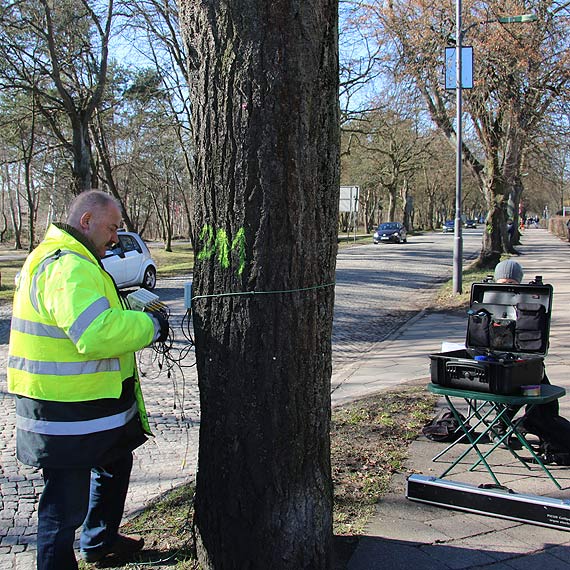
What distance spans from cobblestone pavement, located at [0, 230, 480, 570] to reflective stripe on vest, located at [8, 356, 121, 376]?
3.92 ft

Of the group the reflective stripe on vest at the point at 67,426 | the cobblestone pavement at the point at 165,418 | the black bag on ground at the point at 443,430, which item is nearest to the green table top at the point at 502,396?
the black bag on ground at the point at 443,430

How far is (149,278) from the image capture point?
1827cm

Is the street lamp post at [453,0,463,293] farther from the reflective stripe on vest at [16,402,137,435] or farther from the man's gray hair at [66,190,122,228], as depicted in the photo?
the reflective stripe on vest at [16,402,137,435]

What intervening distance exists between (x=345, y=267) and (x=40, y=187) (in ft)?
95.2

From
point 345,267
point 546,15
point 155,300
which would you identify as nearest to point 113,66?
point 345,267

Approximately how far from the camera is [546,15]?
54.5 ft

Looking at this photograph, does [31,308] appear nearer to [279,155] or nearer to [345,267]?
[279,155]

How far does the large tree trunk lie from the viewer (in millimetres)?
2861

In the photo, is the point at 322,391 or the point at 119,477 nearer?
the point at 322,391

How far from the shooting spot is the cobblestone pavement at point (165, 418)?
13.9 feet

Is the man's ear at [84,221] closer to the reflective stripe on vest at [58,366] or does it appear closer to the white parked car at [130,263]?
the reflective stripe on vest at [58,366]

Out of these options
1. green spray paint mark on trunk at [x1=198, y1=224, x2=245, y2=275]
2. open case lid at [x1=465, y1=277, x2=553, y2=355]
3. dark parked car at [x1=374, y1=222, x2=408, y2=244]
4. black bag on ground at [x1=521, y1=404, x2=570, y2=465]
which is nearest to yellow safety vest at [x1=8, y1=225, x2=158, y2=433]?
green spray paint mark on trunk at [x1=198, y1=224, x2=245, y2=275]

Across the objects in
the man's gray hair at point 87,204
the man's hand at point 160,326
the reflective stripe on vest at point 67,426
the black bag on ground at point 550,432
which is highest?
the man's gray hair at point 87,204

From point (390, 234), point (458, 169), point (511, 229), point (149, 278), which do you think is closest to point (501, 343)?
point (458, 169)
